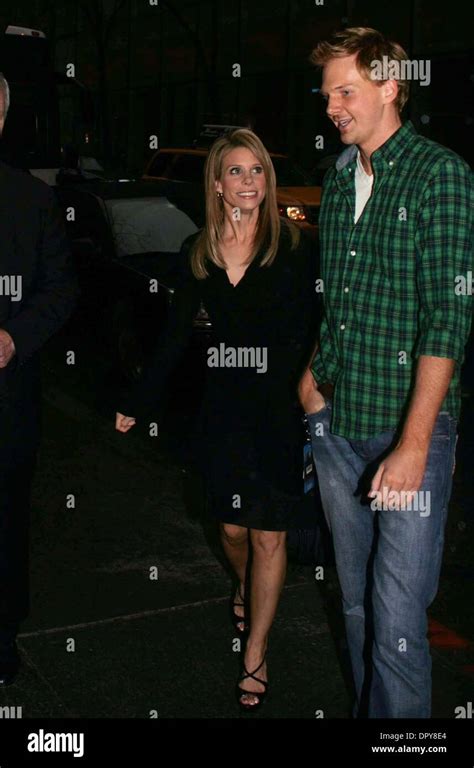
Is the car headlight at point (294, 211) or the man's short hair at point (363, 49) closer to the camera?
the man's short hair at point (363, 49)

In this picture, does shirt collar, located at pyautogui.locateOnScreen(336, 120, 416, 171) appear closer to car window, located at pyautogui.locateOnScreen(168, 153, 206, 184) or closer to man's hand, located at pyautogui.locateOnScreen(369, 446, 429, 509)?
man's hand, located at pyautogui.locateOnScreen(369, 446, 429, 509)

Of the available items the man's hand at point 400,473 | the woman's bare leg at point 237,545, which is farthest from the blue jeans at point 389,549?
the woman's bare leg at point 237,545

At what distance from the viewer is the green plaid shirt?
2668mm

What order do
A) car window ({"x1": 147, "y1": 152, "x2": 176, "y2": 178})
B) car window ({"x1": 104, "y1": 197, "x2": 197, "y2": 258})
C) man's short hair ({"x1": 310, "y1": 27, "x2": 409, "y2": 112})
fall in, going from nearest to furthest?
man's short hair ({"x1": 310, "y1": 27, "x2": 409, "y2": 112})
car window ({"x1": 104, "y1": 197, "x2": 197, "y2": 258})
car window ({"x1": 147, "y1": 152, "x2": 176, "y2": 178})

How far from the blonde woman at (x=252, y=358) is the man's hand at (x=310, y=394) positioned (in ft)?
1.66

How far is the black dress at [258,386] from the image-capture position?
3.75 meters

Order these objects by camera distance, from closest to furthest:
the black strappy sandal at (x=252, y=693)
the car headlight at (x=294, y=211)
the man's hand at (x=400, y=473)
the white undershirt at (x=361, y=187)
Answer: the man's hand at (x=400, y=473) < the white undershirt at (x=361, y=187) < the black strappy sandal at (x=252, y=693) < the car headlight at (x=294, y=211)

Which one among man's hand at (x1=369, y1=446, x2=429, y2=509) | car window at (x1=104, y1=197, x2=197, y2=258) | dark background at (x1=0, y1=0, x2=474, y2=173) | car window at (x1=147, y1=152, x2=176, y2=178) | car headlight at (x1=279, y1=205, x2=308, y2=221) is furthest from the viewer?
dark background at (x1=0, y1=0, x2=474, y2=173)

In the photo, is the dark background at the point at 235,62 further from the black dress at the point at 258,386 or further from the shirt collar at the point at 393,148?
the shirt collar at the point at 393,148

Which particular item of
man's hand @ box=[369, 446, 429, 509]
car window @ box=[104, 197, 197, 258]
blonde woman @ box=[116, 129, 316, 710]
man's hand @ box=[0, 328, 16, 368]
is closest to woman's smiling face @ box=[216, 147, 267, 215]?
blonde woman @ box=[116, 129, 316, 710]

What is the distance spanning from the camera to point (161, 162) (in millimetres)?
20359

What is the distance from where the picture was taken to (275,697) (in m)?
3.86

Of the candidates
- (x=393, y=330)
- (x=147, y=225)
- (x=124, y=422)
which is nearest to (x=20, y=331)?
(x=124, y=422)

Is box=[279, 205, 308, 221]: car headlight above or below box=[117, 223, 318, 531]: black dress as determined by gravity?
above
